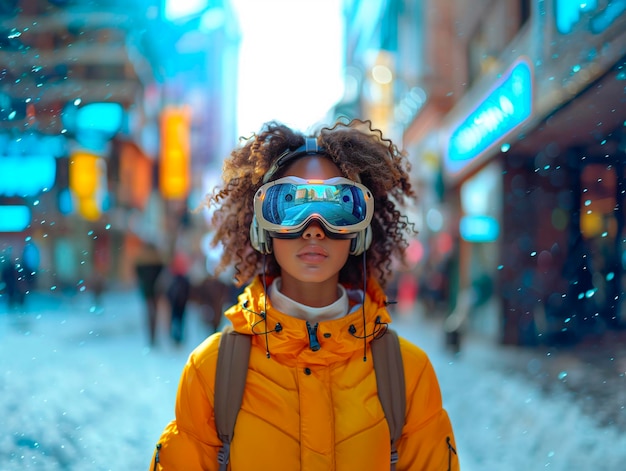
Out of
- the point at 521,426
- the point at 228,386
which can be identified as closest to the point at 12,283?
the point at 228,386

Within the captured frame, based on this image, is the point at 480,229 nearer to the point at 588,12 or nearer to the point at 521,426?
the point at 521,426

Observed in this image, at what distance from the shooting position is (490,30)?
902 cm

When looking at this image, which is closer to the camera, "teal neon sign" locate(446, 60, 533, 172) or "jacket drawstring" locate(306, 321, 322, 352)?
"jacket drawstring" locate(306, 321, 322, 352)

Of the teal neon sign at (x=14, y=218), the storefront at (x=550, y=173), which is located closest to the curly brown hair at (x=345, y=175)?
the teal neon sign at (x=14, y=218)

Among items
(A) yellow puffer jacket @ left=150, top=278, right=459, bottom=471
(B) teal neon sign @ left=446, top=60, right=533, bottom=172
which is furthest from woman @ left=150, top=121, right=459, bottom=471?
(B) teal neon sign @ left=446, top=60, right=533, bottom=172

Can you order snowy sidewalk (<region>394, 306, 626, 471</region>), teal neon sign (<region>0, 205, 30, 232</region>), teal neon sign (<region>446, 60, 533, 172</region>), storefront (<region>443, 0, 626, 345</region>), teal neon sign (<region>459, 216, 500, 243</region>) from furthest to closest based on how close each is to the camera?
teal neon sign (<region>459, 216, 500, 243</region>) → teal neon sign (<region>446, 60, 533, 172</region>) → snowy sidewalk (<region>394, 306, 626, 471</region>) → storefront (<region>443, 0, 626, 345</region>) → teal neon sign (<region>0, 205, 30, 232</region>)

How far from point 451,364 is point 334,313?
19.2 feet

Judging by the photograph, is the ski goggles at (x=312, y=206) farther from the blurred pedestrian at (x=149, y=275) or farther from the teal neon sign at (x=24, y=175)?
the blurred pedestrian at (x=149, y=275)

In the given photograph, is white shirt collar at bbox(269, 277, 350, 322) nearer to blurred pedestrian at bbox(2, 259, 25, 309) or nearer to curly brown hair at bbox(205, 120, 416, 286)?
curly brown hair at bbox(205, 120, 416, 286)

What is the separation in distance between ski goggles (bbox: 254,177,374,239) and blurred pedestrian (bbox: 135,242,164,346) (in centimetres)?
770

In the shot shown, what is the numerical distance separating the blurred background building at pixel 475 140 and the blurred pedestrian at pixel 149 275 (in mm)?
975

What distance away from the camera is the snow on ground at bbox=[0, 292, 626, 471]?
3.01 metres

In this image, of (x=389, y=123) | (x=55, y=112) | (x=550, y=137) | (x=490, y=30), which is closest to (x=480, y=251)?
(x=490, y=30)

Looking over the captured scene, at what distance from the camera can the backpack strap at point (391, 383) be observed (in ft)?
6.78
